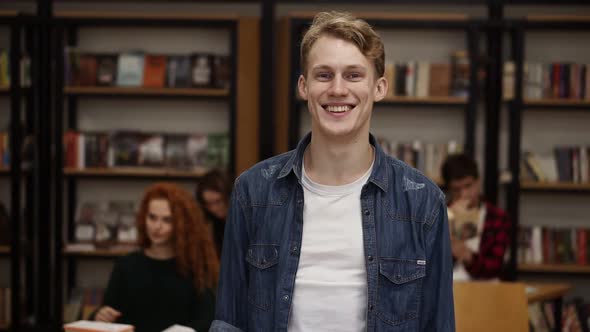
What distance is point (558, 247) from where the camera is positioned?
18.0ft

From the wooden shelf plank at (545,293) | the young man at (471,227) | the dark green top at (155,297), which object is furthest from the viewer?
the wooden shelf plank at (545,293)

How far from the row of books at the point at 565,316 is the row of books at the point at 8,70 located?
3.66 m

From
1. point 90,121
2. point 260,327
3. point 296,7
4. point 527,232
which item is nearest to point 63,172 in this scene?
point 90,121

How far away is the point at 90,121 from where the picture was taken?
19.1ft

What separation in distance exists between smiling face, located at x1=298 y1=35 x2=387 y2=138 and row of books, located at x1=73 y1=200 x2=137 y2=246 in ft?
13.4

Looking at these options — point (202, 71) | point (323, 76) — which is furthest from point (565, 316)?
point (323, 76)

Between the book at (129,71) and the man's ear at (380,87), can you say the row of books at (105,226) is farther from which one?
the man's ear at (380,87)

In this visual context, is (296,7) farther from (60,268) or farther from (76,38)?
(60,268)

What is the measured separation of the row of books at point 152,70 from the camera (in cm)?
554

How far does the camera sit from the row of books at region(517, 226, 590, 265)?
5473 millimetres

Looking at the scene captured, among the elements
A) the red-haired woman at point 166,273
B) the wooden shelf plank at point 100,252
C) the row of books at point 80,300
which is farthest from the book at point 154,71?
the red-haired woman at point 166,273

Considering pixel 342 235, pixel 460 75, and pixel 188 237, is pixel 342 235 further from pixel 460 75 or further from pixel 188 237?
pixel 460 75

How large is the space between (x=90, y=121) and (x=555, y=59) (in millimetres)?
3364

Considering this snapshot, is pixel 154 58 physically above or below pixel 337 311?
above
